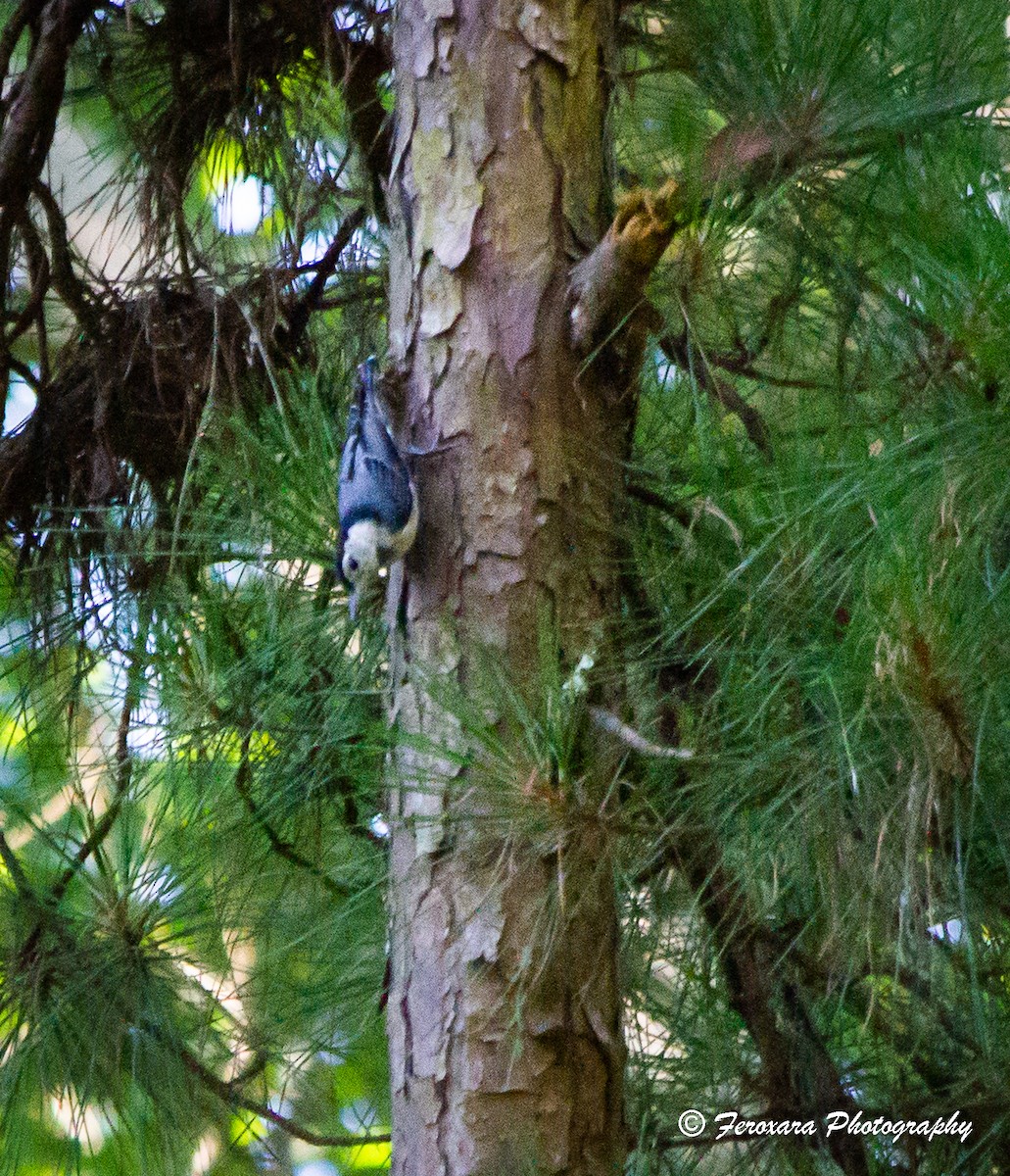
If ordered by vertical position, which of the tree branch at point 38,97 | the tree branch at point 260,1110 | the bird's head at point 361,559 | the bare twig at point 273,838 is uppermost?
the tree branch at point 38,97

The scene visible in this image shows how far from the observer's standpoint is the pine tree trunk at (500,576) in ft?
3.62

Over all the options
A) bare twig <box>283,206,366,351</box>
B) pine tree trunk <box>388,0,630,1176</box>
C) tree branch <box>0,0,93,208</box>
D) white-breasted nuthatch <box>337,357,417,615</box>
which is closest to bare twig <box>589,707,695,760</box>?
pine tree trunk <box>388,0,630,1176</box>

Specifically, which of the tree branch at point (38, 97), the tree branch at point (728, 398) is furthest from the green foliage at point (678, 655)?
the tree branch at point (38, 97)

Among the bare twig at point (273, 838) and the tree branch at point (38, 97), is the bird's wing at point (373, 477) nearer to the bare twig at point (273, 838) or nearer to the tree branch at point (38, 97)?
the bare twig at point (273, 838)

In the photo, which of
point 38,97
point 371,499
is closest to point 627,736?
point 371,499

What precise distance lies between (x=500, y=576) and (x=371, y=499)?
134mm

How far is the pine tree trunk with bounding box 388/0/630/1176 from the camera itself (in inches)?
43.5

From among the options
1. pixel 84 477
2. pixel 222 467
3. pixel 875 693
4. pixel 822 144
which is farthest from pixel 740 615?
pixel 84 477

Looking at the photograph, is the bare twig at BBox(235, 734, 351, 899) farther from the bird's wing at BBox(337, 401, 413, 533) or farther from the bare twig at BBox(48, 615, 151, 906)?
the bird's wing at BBox(337, 401, 413, 533)

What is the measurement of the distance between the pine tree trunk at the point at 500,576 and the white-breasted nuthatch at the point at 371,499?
0.03 metres

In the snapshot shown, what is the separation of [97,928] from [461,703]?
0.55 m

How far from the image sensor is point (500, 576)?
1.23m

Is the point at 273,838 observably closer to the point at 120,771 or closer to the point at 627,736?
the point at 120,771

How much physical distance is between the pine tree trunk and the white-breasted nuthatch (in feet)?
0.09
